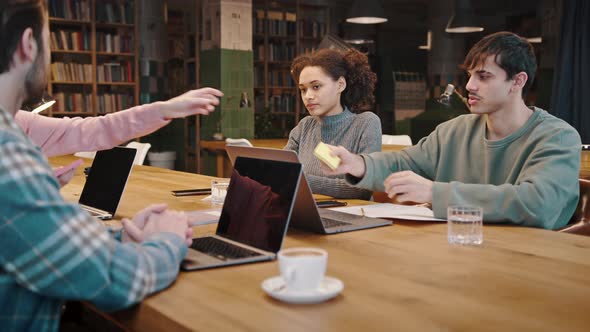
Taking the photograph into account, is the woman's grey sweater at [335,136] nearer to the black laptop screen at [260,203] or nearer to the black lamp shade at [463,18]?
the black laptop screen at [260,203]

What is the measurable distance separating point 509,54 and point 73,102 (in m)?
7.13

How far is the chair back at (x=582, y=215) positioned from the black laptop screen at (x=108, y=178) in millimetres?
1430

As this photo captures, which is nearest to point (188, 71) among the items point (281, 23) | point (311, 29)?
point (281, 23)

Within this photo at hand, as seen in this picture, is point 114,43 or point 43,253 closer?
point 43,253

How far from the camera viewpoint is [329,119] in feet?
9.68

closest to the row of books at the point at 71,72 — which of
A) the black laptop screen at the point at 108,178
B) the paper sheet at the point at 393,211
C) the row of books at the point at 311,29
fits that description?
the row of books at the point at 311,29

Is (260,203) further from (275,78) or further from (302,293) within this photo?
(275,78)

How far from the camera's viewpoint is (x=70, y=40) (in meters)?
7.93

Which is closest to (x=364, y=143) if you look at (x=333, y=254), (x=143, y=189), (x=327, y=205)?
(x=327, y=205)

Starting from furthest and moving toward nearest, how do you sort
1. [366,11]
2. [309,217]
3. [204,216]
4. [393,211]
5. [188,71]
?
[188,71]
[366,11]
[393,211]
[204,216]
[309,217]

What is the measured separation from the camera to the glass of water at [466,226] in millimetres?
1451

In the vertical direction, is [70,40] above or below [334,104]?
above

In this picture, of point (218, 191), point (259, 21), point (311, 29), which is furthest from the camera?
point (311, 29)

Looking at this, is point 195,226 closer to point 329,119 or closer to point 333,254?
point 333,254
